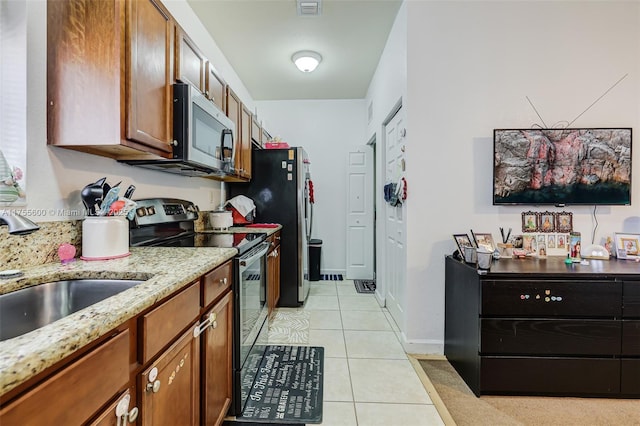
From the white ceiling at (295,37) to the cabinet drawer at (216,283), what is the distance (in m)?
2.19

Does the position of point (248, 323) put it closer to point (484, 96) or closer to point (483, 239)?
point (483, 239)

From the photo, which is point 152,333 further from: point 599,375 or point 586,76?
point 586,76

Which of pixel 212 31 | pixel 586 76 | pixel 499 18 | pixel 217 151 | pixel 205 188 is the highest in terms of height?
pixel 212 31

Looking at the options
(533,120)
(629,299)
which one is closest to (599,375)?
(629,299)

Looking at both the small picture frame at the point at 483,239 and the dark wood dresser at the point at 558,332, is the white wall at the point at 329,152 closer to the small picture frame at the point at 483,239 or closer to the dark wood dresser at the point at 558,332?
the small picture frame at the point at 483,239

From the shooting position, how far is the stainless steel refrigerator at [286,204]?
126 inches

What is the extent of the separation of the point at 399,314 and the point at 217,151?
2.02 meters

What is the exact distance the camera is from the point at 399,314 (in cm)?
260

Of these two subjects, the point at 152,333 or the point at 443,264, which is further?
the point at 443,264

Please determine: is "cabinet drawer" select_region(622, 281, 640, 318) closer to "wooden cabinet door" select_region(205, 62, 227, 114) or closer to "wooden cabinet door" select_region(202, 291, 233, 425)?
"wooden cabinet door" select_region(202, 291, 233, 425)

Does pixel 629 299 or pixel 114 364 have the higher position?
pixel 114 364

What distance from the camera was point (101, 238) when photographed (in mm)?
1254

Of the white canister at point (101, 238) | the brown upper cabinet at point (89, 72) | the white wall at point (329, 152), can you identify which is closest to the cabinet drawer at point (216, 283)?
the white canister at point (101, 238)

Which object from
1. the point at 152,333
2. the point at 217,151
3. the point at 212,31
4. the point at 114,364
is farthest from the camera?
the point at 212,31
